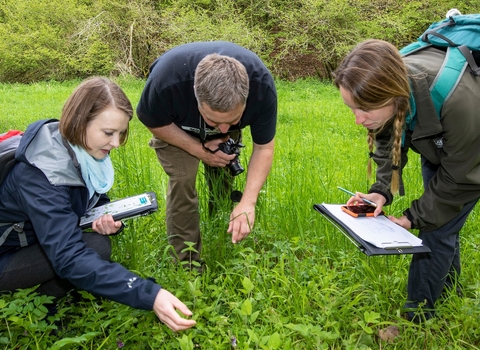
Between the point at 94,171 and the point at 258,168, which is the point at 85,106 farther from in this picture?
the point at 258,168

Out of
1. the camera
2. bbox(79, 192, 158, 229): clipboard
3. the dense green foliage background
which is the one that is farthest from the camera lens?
the dense green foliage background

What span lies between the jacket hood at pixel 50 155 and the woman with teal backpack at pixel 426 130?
1.34 metres

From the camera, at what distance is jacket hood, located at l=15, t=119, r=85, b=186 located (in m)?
2.06

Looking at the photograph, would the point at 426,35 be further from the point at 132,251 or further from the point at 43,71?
the point at 43,71

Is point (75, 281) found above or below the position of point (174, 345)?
above

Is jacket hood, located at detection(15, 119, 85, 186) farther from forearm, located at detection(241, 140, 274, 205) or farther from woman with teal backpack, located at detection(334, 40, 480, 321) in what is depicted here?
woman with teal backpack, located at detection(334, 40, 480, 321)

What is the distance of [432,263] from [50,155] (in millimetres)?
1968

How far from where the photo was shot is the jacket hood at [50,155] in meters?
2.06

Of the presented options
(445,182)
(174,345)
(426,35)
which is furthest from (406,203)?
(174,345)

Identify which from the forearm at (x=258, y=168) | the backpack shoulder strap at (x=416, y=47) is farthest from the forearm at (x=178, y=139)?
the backpack shoulder strap at (x=416, y=47)

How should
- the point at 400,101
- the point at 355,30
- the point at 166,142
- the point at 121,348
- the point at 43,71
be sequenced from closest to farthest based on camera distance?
the point at 400,101, the point at 121,348, the point at 166,142, the point at 355,30, the point at 43,71

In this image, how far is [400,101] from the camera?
2.07 meters

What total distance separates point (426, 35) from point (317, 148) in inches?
138

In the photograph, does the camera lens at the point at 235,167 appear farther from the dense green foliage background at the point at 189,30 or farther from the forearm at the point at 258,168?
the dense green foliage background at the point at 189,30
